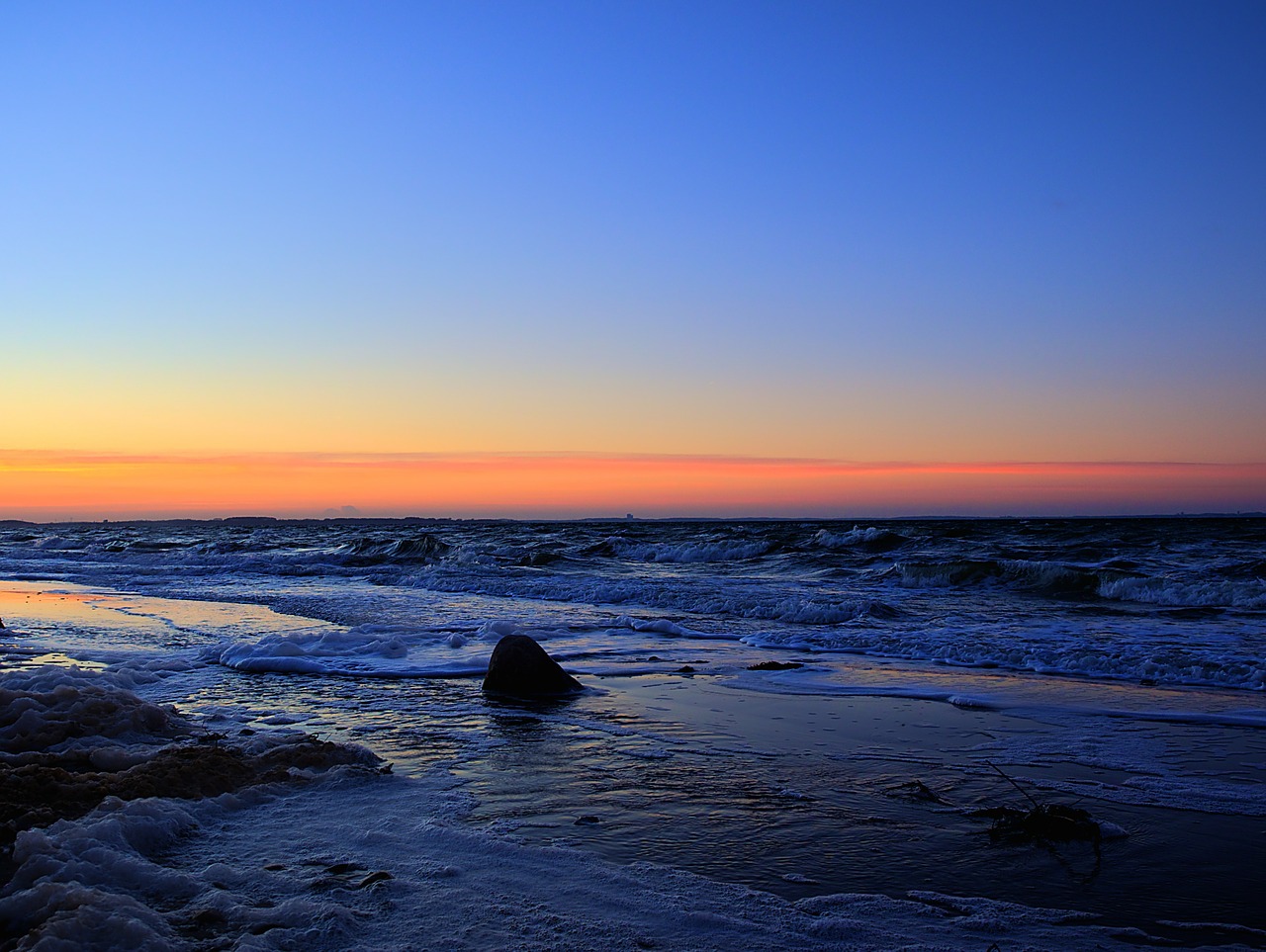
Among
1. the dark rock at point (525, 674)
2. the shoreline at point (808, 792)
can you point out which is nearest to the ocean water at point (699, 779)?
the shoreline at point (808, 792)

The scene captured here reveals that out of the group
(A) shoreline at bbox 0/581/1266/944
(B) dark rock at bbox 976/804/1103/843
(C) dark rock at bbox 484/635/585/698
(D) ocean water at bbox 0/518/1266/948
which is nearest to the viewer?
(D) ocean water at bbox 0/518/1266/948

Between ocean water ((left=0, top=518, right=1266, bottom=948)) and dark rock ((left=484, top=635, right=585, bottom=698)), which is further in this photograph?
dark rock ((left=484, top=635, right=585, bottom=698))

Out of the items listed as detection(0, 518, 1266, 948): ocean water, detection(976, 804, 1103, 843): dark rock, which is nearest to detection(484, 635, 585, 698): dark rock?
detection(0, 518, 1266, 948): ocean water

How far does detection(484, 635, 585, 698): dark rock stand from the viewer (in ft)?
26.8

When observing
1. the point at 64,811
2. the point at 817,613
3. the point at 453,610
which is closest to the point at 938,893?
the point at 64,811

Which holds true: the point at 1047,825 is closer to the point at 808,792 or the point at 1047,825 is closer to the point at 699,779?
the point at 808,792

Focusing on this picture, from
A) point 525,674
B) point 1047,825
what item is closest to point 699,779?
point 1047,825

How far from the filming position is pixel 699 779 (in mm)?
5238

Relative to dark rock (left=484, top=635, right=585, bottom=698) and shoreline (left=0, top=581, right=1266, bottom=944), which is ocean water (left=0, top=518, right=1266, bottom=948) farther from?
dark rock (left=484, top=635, right=585, bottom=698)

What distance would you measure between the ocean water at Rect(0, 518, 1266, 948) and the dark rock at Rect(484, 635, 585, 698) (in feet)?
0.82

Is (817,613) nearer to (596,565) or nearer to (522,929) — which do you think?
(522,929)

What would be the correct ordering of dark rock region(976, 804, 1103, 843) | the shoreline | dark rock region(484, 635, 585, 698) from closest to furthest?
the shoreline < dark rock region(976, 804, 1103, 843) < dark rock region(484, 635, 585, 698)

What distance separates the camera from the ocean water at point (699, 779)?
11.0ft

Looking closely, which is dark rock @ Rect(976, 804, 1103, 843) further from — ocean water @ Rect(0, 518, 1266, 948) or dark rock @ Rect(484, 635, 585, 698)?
dark rock @ Rect(484, 635, 585, 698)
